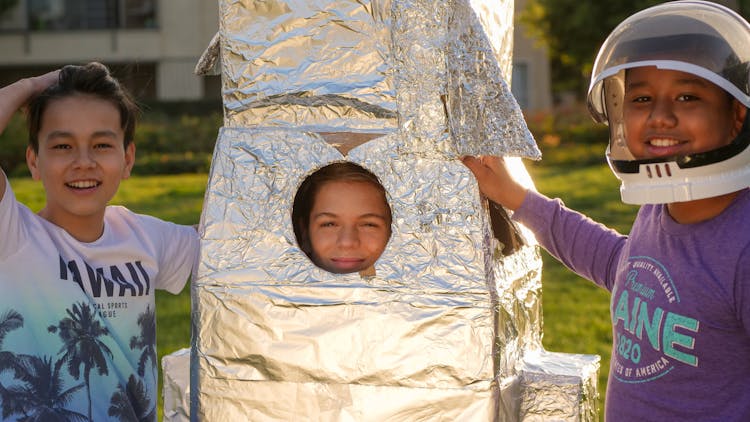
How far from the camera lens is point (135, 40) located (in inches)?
719

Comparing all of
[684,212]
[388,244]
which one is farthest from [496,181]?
[684,212]

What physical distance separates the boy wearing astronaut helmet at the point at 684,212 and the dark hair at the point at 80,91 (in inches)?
38.9

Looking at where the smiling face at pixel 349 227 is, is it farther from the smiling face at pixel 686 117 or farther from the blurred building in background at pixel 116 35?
the blurred building in background at pixel 116 35

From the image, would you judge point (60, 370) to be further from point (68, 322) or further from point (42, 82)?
point (42, 82)

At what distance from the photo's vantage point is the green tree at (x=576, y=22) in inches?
567

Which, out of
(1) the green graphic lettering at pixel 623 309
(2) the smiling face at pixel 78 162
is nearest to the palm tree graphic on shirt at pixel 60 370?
(2) the smiling face at pixel 78 162

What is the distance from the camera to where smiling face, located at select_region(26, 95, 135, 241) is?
2521mm

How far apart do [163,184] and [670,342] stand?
8.40 metres

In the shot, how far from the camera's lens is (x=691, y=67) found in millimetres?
2111

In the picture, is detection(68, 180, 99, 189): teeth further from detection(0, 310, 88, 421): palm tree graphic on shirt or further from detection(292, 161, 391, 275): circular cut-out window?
detection(292, 161, 391, 275): circular cut-out window

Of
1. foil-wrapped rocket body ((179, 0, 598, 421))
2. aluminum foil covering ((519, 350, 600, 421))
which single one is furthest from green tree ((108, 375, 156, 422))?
aluminum foil covering ((519, 350, 600, 421))

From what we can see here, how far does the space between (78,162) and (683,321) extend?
1517mm

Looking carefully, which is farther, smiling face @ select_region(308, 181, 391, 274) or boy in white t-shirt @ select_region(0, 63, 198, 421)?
smiling face @ select_region(308, 181, 391, 274)

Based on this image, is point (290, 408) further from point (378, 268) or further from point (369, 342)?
point (378, 268)
